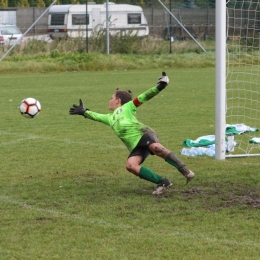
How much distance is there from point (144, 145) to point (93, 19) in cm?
2439

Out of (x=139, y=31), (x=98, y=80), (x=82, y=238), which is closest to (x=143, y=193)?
(x=82, y=238)

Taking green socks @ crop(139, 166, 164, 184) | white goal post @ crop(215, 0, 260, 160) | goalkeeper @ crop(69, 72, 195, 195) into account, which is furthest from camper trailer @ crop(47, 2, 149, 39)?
green socks @ crop(139, 166, 164, 184)

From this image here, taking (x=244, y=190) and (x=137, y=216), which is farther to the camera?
(x=244, y=190)

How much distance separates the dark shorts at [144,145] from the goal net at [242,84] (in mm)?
2451

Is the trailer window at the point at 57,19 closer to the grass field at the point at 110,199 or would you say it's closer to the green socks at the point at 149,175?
the grass field at the point at 110,199

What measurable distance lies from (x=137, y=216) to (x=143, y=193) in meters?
1.06

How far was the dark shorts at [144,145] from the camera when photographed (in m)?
7.66

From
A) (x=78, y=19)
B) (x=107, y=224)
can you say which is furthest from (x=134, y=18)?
(x=107, y=224)

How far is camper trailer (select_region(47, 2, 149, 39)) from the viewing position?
31.0m

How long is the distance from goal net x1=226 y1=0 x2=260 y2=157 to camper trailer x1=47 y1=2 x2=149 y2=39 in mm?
11452

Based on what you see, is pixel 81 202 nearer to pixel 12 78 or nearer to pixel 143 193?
pixel 143 193

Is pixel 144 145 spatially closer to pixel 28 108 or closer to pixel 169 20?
pixel 28 108

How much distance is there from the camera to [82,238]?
5.90 meters

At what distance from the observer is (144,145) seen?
25.2 ft
